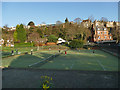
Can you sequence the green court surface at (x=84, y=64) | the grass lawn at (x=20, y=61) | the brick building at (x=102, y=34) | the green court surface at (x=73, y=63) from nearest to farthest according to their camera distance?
the green court surface at (x=84, y=64)
the green court surface at (x=73, y=63)
the grass lawn at (x=20, y=61)
the brick building at (x=102, y=34)

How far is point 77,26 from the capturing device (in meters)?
62.5

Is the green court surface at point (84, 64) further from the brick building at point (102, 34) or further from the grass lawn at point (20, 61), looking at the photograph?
the brick building at point (102, 34)

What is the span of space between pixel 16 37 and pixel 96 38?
154ft

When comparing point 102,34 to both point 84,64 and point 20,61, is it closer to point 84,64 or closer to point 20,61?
point 84,64

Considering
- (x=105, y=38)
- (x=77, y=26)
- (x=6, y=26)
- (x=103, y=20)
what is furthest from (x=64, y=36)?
(x=103, y=20)

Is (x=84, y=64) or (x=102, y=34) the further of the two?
(x=102, y=34)

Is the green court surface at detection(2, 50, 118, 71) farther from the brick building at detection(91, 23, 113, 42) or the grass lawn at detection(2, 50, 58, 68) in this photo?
the brick building at detection(91, 23, 113, 42)

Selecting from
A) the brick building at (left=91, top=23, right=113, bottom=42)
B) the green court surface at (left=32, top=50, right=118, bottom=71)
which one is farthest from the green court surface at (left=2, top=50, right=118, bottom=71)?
the brick building at (left=91, top=23, right=113, bottom=42)

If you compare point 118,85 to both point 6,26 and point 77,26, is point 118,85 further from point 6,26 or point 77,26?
point 6,26

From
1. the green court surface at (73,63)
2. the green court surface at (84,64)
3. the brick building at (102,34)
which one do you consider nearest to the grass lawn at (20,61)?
the green court surface at (73,63)

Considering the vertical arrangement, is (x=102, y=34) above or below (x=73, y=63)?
above

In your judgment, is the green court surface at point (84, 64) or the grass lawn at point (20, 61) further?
the grass lawn at point (20, 61)

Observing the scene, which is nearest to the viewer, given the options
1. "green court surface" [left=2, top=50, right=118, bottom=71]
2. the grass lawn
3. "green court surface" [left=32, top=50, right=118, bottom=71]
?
"green court surface" [left=32, top=50, right=118, bottom=71]

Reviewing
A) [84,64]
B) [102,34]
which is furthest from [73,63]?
[102,34]
